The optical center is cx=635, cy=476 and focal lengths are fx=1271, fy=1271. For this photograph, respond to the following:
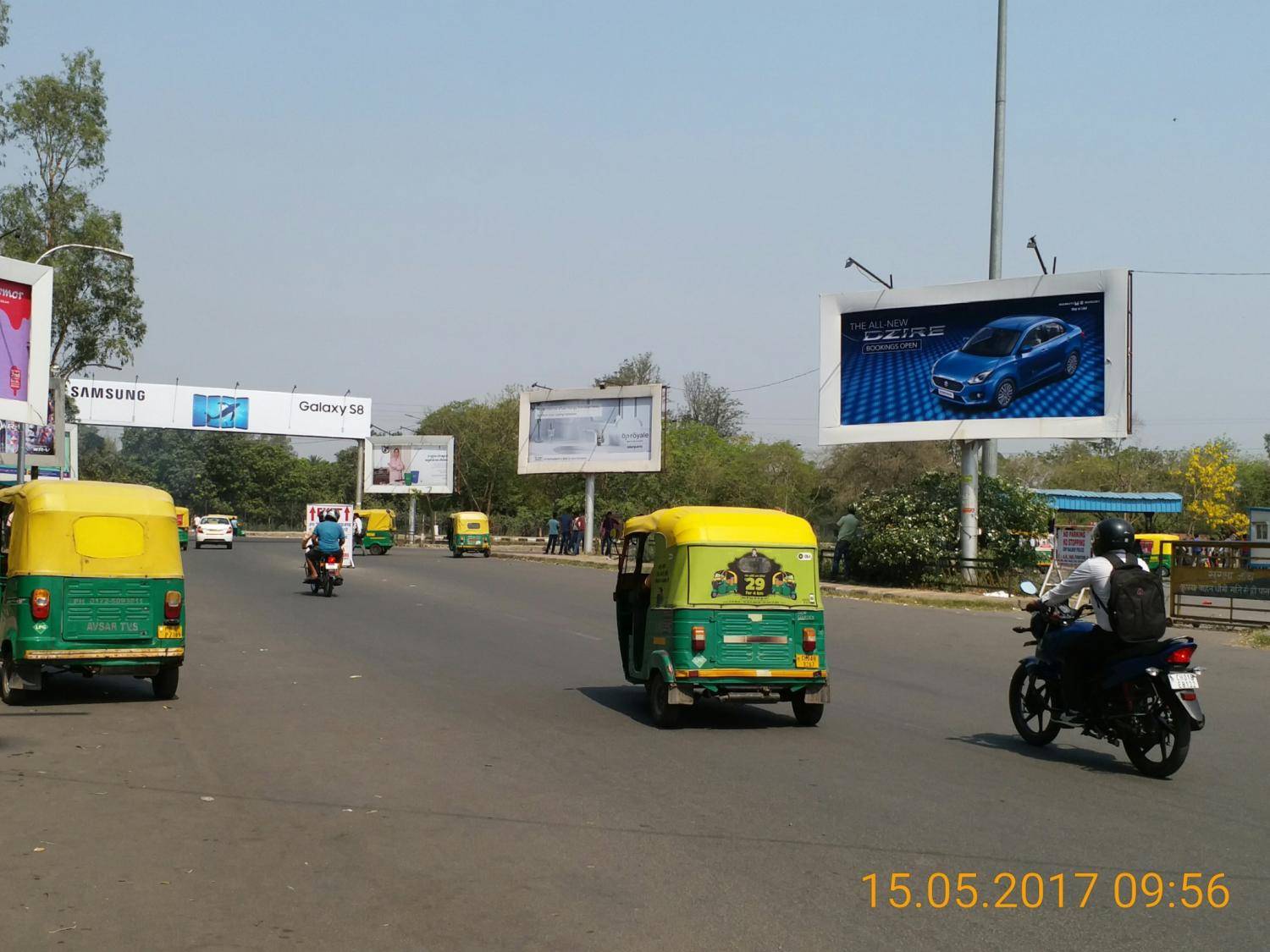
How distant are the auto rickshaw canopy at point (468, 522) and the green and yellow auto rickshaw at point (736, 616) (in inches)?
1733

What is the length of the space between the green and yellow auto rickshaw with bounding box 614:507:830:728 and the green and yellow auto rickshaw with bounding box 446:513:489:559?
43.7 m

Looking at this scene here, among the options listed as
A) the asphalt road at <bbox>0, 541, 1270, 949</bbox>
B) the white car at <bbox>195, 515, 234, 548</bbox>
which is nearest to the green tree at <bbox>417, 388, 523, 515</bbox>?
the white car at <bbox>195, 515, 234, 548</bbox>

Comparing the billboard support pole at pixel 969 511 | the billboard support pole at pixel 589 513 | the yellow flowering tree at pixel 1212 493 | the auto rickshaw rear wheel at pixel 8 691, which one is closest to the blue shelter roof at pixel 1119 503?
the yellow flowering tree at pixel 1212 493

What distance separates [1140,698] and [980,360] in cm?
2399

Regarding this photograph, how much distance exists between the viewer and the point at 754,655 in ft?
35.2

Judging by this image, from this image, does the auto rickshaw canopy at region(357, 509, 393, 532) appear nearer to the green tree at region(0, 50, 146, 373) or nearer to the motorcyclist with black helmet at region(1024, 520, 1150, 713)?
the green tree at region(0, 50, 146, 373)

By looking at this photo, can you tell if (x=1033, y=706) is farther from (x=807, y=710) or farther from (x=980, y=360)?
(x=980, y=360)

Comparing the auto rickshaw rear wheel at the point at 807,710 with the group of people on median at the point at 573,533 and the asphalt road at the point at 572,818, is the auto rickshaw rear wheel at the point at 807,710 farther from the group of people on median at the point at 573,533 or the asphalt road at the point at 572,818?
the group of people on median at the point at 573,533

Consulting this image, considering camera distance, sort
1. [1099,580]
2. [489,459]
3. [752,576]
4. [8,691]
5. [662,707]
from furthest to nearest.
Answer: [489,459] → [8,691] → [752,576] → [662,707] → [1099,580]

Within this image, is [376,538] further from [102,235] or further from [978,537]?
[978,537]

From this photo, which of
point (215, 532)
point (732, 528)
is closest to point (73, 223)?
point (215, 532)

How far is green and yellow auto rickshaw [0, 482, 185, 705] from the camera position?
1169cm

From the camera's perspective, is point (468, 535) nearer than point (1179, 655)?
No

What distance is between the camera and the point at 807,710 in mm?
11016
